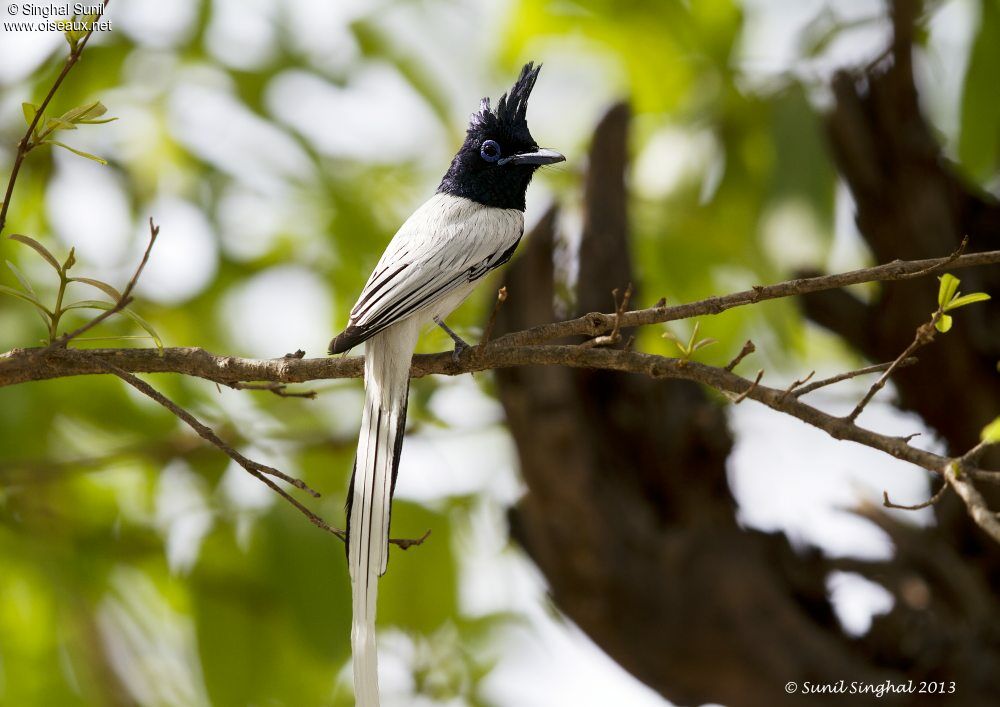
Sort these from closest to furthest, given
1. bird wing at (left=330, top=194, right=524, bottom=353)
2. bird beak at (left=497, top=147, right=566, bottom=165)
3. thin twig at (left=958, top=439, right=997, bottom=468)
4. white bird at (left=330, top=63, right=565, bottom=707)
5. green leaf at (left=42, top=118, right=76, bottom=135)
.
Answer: green leaf at (left=42, top=118, right=76, bottom=135), thin twig at (left=958, top=439, right=997, bottom=468), white bird at (left=330, top=63, right=565, bottom=707), bird wing at (left=330, top=194, right=524, bottom=353), bird beak at (left=497, top=147, right=566, bottom=165)

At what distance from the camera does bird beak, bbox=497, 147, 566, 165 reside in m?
3.07

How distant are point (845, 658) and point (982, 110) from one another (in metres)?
2.20

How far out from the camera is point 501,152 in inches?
131

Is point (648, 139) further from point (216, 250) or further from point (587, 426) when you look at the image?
point (216, 250)

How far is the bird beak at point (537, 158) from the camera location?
3.07 metres

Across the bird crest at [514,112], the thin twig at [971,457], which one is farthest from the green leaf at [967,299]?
the bird crest at [514,112]

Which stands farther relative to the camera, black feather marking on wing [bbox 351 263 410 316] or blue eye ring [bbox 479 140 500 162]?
blue eye ring [bbox 479 140 500 162]

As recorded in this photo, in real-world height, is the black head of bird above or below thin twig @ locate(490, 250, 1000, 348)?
above

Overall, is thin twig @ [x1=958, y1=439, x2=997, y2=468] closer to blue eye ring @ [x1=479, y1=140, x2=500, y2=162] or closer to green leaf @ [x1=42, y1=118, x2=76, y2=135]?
blue eye ring @ [x1=479, y1=140, x2=500, y2=162]

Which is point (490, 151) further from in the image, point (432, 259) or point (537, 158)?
point (432, 259)

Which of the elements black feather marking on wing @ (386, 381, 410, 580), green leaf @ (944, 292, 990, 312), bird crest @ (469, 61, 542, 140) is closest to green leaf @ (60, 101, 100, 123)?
black feather marking on wing @ (386, 381, 410, 580)

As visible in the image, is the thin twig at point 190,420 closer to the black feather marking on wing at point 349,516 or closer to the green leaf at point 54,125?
the black feather marking on wing at point 349,516

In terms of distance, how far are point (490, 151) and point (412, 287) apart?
32.3 inches

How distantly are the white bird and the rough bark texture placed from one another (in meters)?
0.64
